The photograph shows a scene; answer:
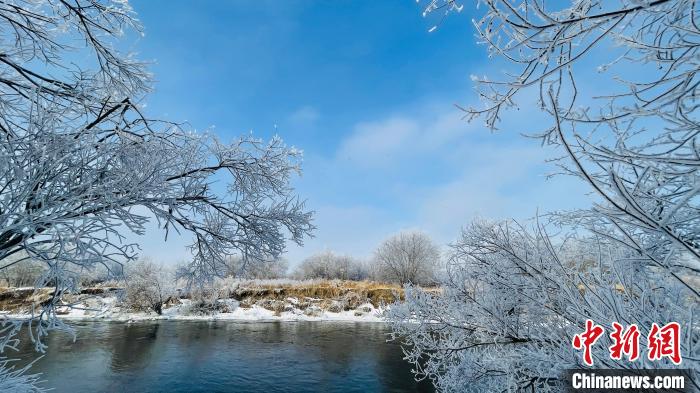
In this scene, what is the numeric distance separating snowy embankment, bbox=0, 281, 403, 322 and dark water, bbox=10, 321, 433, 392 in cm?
458

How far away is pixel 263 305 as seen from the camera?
28594mm

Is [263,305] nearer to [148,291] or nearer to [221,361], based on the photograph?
[148,291]

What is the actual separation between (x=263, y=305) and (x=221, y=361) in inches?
605

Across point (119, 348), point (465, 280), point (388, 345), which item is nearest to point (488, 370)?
point (465, 280)

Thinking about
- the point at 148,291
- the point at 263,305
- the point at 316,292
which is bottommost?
the point at 263,305

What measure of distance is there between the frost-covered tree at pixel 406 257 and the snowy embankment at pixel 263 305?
13.4 meters

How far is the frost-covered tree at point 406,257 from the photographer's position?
4384 cm

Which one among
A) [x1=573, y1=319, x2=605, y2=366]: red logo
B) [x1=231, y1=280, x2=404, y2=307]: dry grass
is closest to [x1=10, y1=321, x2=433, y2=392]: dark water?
[x1=231, y1=280, x2=404, y2=307]: dry grass

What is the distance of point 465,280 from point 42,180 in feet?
24.5

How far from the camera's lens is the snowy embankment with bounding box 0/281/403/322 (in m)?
24.0

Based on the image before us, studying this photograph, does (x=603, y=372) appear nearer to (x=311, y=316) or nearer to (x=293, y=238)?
(x=293, y=238)

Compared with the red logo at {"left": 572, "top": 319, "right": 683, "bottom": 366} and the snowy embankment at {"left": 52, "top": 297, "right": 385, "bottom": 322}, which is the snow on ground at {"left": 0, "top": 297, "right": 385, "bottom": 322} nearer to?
the snowy embankment at {"left": 52, "top": 297, "right": 385, "bottom": 322}

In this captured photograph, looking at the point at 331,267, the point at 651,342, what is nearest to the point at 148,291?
the point at 651,342

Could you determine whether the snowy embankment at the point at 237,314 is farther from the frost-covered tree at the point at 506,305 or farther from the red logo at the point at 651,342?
the red logo at the point at 651,342
